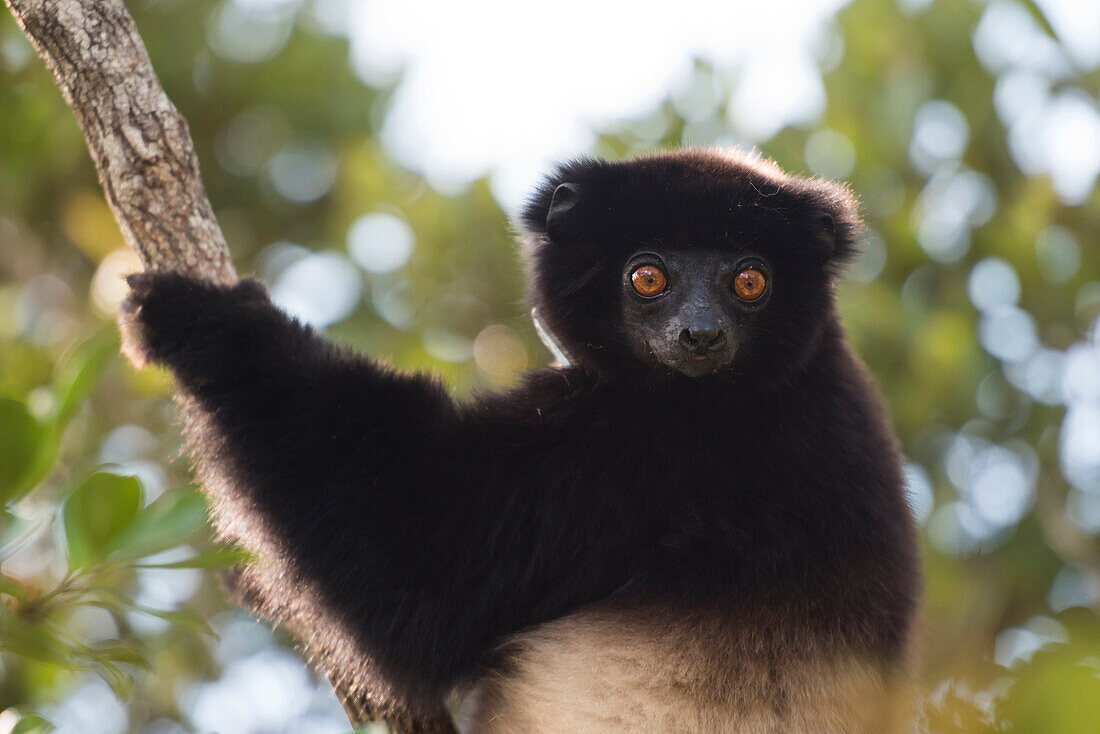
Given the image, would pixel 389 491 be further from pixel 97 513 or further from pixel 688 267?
pixel 688 267

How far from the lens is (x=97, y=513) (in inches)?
112

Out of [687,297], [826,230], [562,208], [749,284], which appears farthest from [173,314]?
[826,230]

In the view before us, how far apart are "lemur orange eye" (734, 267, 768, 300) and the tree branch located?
209cm

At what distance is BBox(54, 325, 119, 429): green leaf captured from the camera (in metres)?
2.88

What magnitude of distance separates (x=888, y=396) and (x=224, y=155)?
6537mm

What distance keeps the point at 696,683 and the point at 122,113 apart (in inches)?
115

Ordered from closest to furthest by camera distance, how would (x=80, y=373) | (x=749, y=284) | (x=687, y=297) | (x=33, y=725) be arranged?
(x=33, y=725) < (x=80, y=373) < (x=687, y=297) < (x=749, y=284)

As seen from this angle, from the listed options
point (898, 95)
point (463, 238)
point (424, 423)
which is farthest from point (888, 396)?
point (424, 423)

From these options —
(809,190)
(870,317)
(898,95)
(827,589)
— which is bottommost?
(870,317)

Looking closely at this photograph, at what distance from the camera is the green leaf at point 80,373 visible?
2.88 metres

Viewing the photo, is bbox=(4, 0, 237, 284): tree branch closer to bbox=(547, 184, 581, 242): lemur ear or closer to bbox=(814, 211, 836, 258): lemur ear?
bbox=(547, 184, 581, 242): lemur ear

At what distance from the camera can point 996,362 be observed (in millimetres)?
7406

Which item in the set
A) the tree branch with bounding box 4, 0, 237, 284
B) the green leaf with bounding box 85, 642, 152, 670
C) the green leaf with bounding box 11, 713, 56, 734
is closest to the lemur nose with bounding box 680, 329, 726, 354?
the tree branch with bounding box 4, 0, 237, 284

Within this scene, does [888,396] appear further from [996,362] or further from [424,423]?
[424,423]
